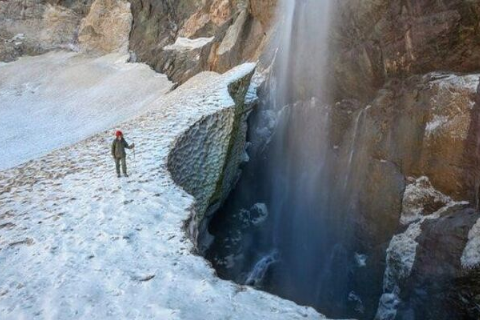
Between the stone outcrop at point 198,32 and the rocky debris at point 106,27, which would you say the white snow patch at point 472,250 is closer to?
the stone outcrop at point 198,32

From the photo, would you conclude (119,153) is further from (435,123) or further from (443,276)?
(443,276)

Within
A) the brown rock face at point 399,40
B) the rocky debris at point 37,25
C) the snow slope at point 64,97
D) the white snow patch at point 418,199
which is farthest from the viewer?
the rocky debris at point 37,25

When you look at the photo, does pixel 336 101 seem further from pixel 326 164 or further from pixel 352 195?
pixel 352 195

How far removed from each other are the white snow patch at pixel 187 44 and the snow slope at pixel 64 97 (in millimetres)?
2415

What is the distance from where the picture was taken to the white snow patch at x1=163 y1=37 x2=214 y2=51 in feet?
90.2

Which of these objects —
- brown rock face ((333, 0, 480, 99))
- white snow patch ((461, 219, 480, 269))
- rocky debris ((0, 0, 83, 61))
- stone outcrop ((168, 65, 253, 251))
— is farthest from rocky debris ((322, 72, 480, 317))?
rocky debris ((0, 0, 83, 61))

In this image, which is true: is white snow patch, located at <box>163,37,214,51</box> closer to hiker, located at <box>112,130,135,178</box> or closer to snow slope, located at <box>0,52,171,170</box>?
snow slope, located at <box>0,52,171,170</box>

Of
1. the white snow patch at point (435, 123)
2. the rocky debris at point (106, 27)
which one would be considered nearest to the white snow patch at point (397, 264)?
the white snow patch at point (435, 123)

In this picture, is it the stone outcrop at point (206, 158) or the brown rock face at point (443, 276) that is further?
the stone outcrop at point (206, 158)

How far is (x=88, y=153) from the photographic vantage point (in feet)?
42.3

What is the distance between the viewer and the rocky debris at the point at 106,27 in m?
32.2

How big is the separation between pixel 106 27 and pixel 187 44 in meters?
8.69

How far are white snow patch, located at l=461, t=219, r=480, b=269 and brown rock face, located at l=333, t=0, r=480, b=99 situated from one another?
3.96m

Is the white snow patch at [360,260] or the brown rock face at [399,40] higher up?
the brown rock face at [399,40]
